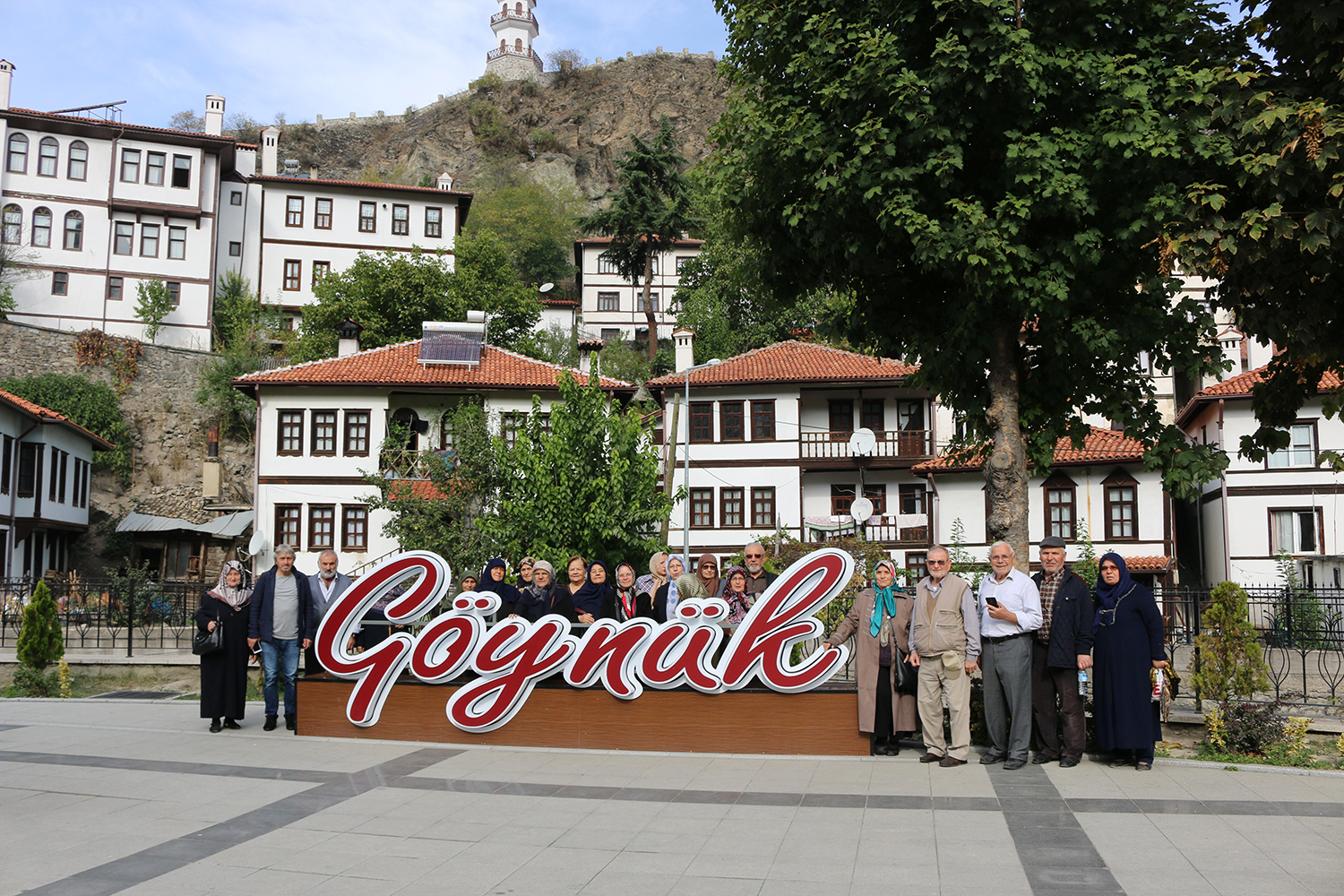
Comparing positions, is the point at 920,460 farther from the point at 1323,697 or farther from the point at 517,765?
the point at 517,765

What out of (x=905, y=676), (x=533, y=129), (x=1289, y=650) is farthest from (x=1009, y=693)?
(x=533, y=129)

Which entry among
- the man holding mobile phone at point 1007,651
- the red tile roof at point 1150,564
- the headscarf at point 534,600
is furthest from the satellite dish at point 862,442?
the man holding mobile phone at point 1007,651

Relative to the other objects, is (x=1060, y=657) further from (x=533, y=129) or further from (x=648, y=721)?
(x=533, y=129)

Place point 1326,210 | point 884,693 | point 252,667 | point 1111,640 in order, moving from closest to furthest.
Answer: point 1326,210 < point 1111,640 < point 884,693 < point 252,667

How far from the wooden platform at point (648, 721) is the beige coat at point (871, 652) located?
173mm

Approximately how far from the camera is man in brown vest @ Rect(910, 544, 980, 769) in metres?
9.65

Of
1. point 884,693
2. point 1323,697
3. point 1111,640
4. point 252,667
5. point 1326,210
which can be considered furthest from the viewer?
point 252,667

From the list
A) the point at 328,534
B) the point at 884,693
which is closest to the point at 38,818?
the point at 884,693

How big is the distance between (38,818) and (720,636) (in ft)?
19.4

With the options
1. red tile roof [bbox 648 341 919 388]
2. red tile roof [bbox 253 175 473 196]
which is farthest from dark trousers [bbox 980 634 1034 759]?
red tile roof [bbox 253 175 473 196]

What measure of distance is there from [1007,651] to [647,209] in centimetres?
4929

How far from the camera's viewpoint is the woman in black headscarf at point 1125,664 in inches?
360

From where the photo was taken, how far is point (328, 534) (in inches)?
1471

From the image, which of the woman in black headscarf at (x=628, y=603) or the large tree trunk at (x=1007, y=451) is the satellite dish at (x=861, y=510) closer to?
Answer: the woman in black headscarf at (x=628, y=603)
